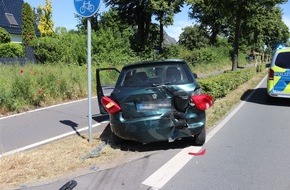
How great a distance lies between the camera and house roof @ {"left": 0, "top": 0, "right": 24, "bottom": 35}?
4981 cm

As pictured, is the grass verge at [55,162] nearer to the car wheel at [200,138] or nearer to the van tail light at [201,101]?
the car wheel at [200,138]

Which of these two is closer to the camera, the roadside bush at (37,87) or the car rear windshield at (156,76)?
the car rear windshield at (156,76)

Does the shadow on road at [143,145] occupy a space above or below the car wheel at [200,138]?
below

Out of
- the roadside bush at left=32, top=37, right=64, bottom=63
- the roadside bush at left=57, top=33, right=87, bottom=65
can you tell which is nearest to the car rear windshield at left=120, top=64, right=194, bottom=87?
the roadside bush at left=57, top=33, right=87, bottom=65

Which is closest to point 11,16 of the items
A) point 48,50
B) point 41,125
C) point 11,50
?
point 11,50

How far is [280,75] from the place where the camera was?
13094 mm

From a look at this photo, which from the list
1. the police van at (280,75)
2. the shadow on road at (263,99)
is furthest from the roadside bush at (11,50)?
the police van at (280,75)

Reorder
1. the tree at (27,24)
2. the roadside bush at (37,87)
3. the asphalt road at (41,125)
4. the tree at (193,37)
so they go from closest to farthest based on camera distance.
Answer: the asphalt road at (41,125)
the roadside bush at (37,87)
the tree at (27,24)
the tree at (193,37)

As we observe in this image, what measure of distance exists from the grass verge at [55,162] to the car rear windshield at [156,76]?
1264 mm

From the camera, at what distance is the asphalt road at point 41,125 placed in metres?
7.99

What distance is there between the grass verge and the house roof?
150 ft

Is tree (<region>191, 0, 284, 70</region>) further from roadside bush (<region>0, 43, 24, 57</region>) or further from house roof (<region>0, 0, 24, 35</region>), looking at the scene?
house roof (<region>0, 0, 24, 35</region>)

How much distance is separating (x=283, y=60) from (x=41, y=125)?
8358mm

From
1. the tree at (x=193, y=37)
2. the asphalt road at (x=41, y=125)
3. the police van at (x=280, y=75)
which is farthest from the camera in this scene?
the tree at (x=193, y=37)
